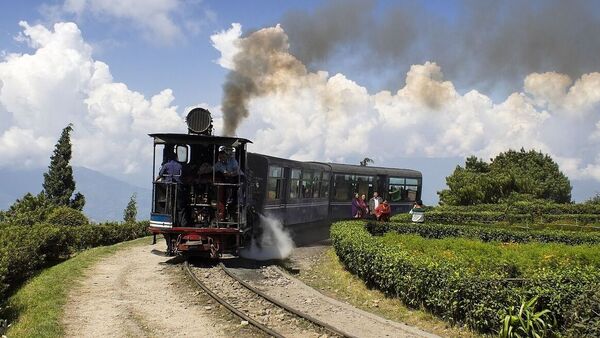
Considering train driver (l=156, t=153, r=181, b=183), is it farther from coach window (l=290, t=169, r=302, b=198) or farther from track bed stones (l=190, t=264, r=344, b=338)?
coach window (l=290, t=169, r=302, b=198)

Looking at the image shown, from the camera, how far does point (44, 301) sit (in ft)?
40.2

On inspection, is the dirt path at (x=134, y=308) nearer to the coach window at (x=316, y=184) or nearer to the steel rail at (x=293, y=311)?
the steel rail at (x=293, y=311)

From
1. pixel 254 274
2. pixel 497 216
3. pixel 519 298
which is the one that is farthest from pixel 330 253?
pixel 497 216

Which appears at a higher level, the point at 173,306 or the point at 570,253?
the point at 570,253

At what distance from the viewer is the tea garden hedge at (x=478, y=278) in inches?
369

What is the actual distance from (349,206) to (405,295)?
2226 cm

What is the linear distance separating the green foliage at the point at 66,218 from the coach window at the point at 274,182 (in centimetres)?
1089

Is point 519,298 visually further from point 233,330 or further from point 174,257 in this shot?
point 174,257

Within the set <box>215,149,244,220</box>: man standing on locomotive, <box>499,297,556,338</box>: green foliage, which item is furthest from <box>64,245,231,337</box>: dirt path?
<box>499,297,556,338</box>: green foliage

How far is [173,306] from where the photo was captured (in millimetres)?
12094

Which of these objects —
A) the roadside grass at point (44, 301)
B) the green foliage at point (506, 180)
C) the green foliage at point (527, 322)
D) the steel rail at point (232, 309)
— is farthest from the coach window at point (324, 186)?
the green foliage at point (506, 180)

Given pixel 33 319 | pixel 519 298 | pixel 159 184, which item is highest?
pixel 159 184

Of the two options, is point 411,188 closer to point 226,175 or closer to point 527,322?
point 226,175

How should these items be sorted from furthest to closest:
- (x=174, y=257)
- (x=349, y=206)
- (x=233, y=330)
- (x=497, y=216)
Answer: (x=497, y=216) < (x=349, y=206) < (x=174, y=257) < (x=233, y=330)
